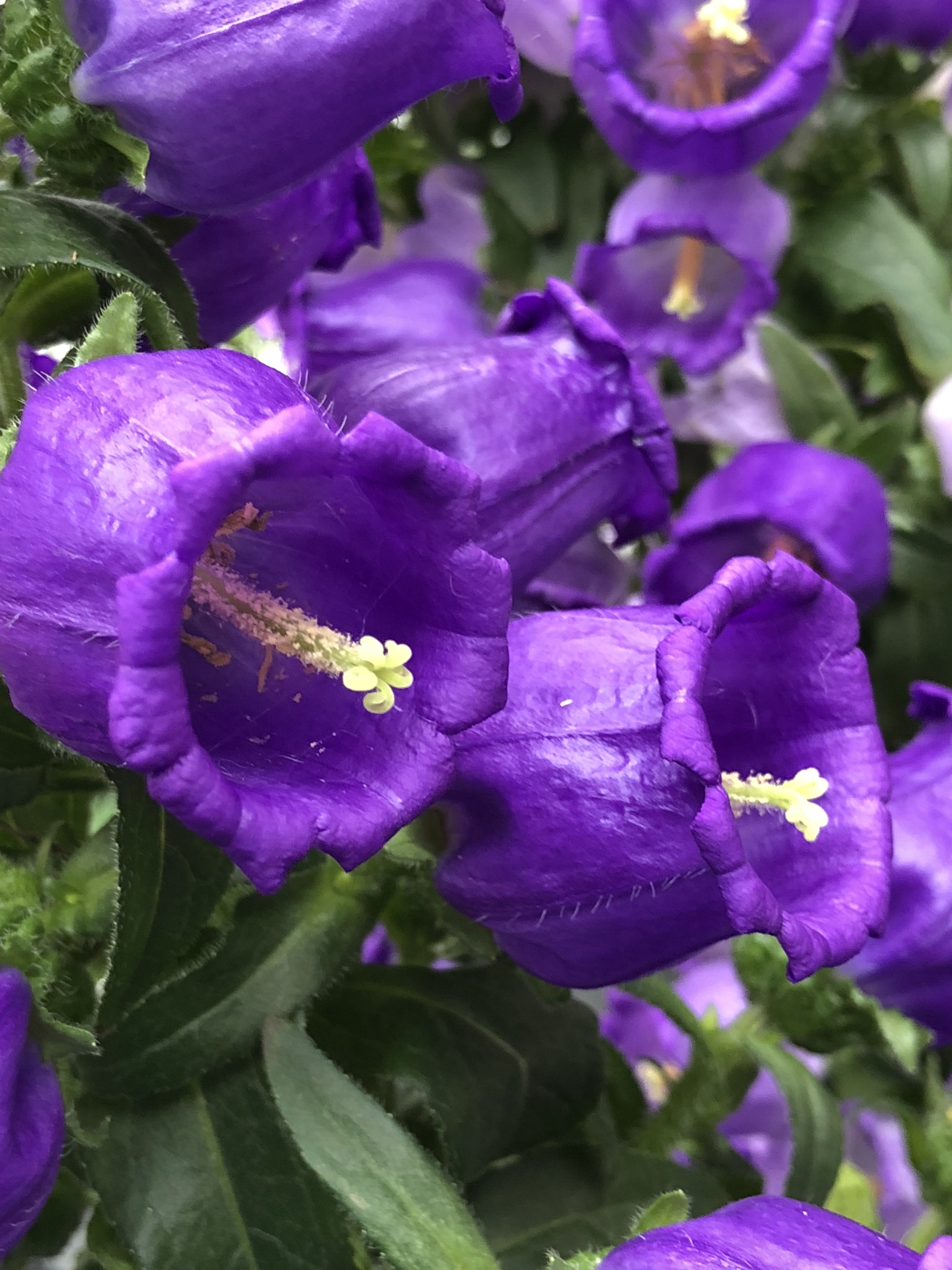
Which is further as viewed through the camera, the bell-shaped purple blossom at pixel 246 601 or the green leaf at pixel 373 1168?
the green leaf at pixel 373 1168

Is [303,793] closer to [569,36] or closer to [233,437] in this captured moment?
[233,437]

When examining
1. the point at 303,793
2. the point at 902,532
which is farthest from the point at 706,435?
the point at 303,793

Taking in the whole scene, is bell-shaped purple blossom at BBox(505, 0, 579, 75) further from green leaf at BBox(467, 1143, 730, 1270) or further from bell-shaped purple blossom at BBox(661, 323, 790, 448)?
green leaf at BBox(467, 1143, 730, 1270)

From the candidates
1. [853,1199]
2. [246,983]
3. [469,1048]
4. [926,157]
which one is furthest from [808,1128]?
[926,157]

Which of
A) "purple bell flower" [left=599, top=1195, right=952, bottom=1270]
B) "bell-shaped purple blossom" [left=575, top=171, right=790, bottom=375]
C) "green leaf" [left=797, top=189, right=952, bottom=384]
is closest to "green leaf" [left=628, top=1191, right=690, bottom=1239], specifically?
"purple bell flower" [left=599, top=1195, right=952, bottom=1270]

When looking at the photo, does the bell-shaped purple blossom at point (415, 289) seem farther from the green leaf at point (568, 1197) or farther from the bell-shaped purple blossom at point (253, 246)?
the green leaf at point (568, 1197)

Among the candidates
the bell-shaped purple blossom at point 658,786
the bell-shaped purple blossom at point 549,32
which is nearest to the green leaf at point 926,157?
the bell-shaped purple blossom at point 549,32

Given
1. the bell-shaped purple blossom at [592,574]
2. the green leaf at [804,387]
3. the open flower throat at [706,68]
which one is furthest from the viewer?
the green leaf at [804,387]
